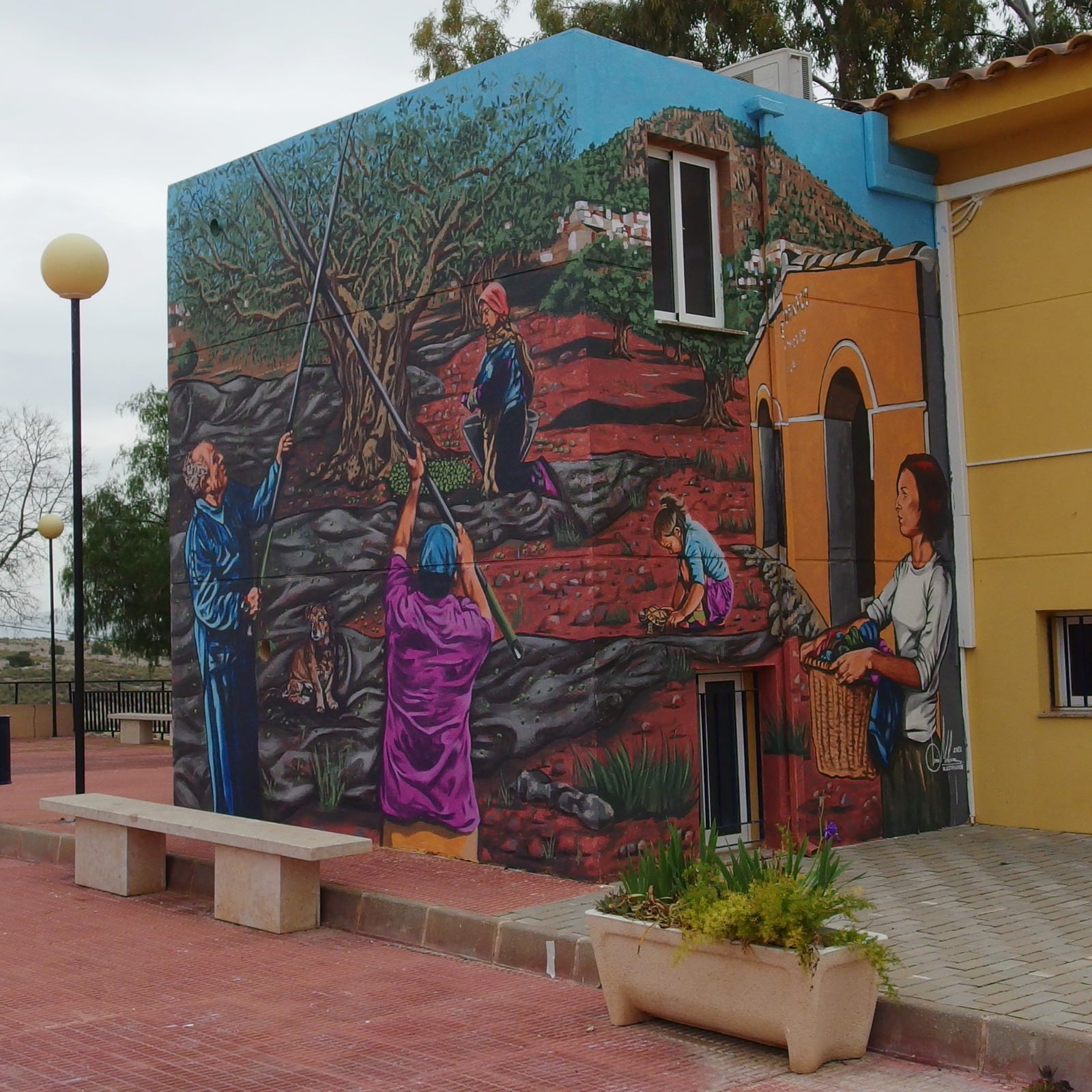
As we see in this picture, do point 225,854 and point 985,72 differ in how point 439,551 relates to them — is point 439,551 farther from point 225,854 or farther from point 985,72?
point 985,72

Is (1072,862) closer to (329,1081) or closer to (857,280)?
(857,280)

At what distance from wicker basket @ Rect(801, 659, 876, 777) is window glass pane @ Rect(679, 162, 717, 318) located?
9.82 feet

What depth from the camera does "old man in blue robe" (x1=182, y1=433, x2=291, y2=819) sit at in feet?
41.3

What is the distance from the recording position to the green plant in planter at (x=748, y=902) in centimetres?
622

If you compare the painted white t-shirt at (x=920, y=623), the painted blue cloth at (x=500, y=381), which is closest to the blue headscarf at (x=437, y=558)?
Answer: the painted blue cloth at (x=500, y=381)

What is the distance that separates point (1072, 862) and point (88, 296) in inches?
380

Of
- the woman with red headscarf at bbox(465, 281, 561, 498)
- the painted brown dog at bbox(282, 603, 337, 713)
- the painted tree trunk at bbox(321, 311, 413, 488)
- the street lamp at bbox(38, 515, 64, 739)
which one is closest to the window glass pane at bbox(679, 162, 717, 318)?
the woman with red headscarf at bbox(465, 281, 561, 498)

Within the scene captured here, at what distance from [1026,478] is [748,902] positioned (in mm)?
7067

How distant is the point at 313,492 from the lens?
39.7 feet

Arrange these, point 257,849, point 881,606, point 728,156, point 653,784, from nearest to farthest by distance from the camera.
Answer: point 257,849
point 653,784
point 728,156
point 881,606

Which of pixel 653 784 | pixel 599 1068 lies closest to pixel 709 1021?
pixel 599 1068

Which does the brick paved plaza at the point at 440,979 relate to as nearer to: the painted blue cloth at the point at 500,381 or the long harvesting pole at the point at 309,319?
the long harvesting pole at the point at 309,319

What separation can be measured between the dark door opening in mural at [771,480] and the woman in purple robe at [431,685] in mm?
2365

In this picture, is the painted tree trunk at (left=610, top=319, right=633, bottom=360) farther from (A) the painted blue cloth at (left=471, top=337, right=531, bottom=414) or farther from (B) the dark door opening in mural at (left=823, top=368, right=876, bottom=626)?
(B) the dark door opening in mural at (left=823, top=368, right=876, bottom=626)
